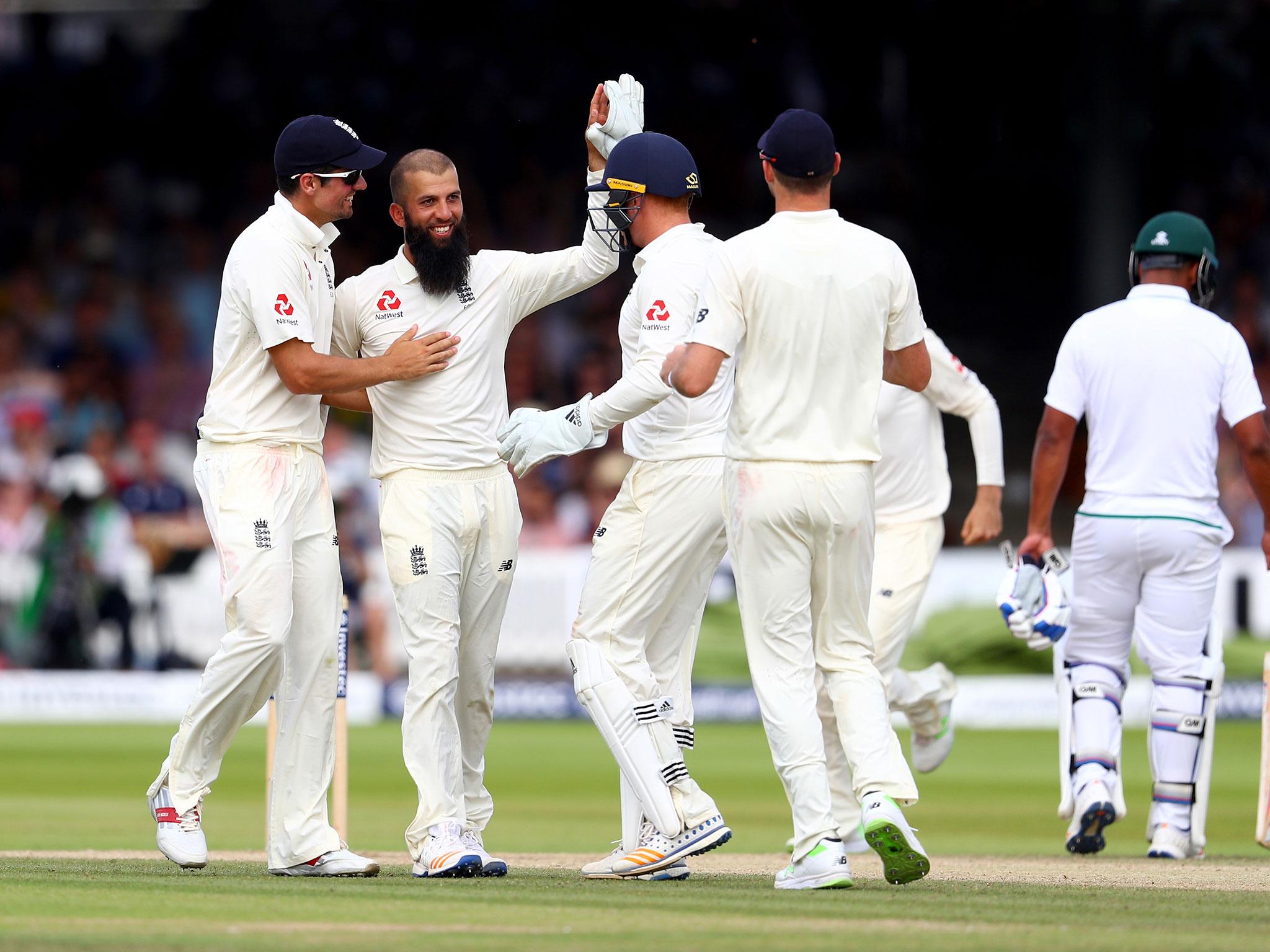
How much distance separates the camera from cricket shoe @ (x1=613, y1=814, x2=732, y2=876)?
5.67m

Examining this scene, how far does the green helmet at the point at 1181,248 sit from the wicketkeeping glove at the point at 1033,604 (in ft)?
3.59

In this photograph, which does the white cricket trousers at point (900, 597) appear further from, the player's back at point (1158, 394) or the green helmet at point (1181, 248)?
the green helmet at point (1181, 248)

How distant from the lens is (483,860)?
226 inches

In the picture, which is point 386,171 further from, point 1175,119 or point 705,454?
point 705,454

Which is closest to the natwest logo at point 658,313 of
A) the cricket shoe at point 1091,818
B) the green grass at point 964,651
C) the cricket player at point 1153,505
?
the cricket player at point 1153,505

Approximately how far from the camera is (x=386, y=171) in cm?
1881

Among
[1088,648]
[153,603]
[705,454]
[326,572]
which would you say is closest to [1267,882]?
[1088,648]

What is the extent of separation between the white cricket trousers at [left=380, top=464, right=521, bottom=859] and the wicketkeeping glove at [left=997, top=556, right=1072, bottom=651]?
1.85 m

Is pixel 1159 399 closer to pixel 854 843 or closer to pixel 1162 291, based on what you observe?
pixel 1162 291

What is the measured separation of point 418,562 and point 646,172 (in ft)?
4.46

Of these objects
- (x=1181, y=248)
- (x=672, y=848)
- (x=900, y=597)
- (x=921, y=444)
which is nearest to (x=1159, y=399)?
(x=1181, y=248)

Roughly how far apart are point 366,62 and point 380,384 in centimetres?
1344

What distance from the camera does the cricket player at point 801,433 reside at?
543 cm

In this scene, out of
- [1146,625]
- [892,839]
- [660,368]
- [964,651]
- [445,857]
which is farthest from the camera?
[964,651]
